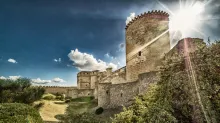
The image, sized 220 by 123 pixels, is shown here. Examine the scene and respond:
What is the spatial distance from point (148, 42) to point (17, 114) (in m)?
16.2

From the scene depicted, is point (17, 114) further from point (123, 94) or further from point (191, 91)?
point (123, 94)

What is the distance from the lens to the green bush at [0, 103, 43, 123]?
1322cm

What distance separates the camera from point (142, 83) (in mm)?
18891

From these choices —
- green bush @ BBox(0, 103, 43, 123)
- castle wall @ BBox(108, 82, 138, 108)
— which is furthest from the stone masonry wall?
green bush @ BBox(0, 103, 43, 123)

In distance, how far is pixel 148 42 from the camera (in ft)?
77.7

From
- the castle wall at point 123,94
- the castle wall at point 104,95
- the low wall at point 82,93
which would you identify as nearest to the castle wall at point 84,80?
the low wall at point 82,93

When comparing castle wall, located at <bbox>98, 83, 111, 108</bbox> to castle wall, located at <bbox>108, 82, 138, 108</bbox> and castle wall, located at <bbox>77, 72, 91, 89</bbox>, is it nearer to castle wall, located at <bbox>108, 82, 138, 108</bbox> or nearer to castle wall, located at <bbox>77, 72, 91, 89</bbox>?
castle wall, located at <bbox>108, 82, 138, 108</bbox>

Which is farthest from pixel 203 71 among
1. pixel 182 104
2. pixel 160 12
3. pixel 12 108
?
pixel 160 12

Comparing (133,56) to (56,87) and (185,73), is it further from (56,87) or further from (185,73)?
(56,87)

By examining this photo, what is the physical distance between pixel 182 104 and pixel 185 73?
1.31 metres

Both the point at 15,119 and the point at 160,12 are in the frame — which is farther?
the point at 160,12

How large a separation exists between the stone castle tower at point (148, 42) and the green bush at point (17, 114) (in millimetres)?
13543

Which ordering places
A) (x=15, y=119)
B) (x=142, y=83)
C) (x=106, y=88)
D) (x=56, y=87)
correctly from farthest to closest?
1. (x=56, y=87)
2. (x=106, y=88)
3. (x=142, y=83)
4. (x=15, y=119)

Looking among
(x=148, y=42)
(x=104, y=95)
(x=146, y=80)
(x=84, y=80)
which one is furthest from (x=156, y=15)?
(x=84, y=80)
